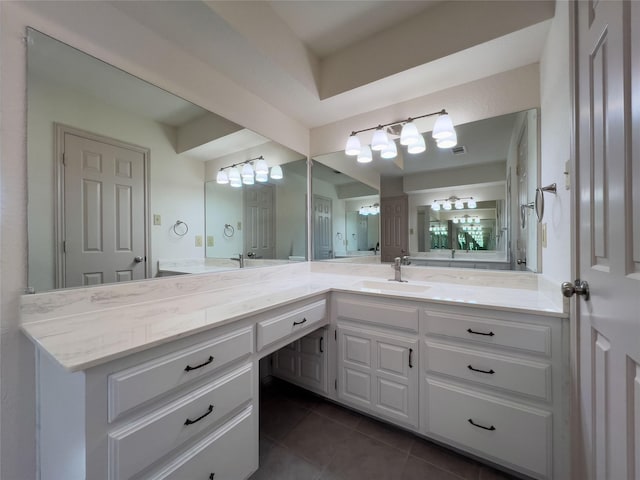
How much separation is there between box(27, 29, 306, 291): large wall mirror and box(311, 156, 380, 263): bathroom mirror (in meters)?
0.89

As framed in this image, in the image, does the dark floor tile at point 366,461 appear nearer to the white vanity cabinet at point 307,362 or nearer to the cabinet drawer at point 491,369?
the white vanity cabinet at point 307,362

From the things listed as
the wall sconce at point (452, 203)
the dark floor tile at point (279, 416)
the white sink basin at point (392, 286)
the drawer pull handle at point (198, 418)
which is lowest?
the dark floor tile at point (279, 416)

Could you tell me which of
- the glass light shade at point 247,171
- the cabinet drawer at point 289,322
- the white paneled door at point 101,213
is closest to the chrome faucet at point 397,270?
the cabinet drawer at point 289,322

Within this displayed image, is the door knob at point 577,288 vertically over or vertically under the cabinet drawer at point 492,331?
over

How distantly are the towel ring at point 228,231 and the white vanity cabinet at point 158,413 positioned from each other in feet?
2.83

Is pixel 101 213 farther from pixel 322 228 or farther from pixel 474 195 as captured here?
pixel 474 195

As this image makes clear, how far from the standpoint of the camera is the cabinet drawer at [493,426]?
45.1 inches

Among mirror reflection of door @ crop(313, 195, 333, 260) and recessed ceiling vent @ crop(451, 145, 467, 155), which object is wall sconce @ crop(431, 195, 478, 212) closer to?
recessed ceiling vent @ crop(451, 145, 467, 155)

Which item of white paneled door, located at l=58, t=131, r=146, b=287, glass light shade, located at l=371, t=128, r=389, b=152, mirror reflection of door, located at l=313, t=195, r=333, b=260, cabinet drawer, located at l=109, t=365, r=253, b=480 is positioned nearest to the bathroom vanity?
cabinet drawer, located at l=109, t=365, r=253, b=480

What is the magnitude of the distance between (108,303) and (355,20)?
2.08 meters

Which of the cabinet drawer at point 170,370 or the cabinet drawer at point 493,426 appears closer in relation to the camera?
Result: the cabinet drawer at point 170,370

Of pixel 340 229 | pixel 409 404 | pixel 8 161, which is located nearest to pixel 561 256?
pixel 409 404

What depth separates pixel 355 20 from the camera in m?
1.62

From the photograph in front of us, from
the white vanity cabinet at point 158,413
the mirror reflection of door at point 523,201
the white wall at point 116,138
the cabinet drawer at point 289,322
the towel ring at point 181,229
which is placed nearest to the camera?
the white vanity cabinet at point 158,413
